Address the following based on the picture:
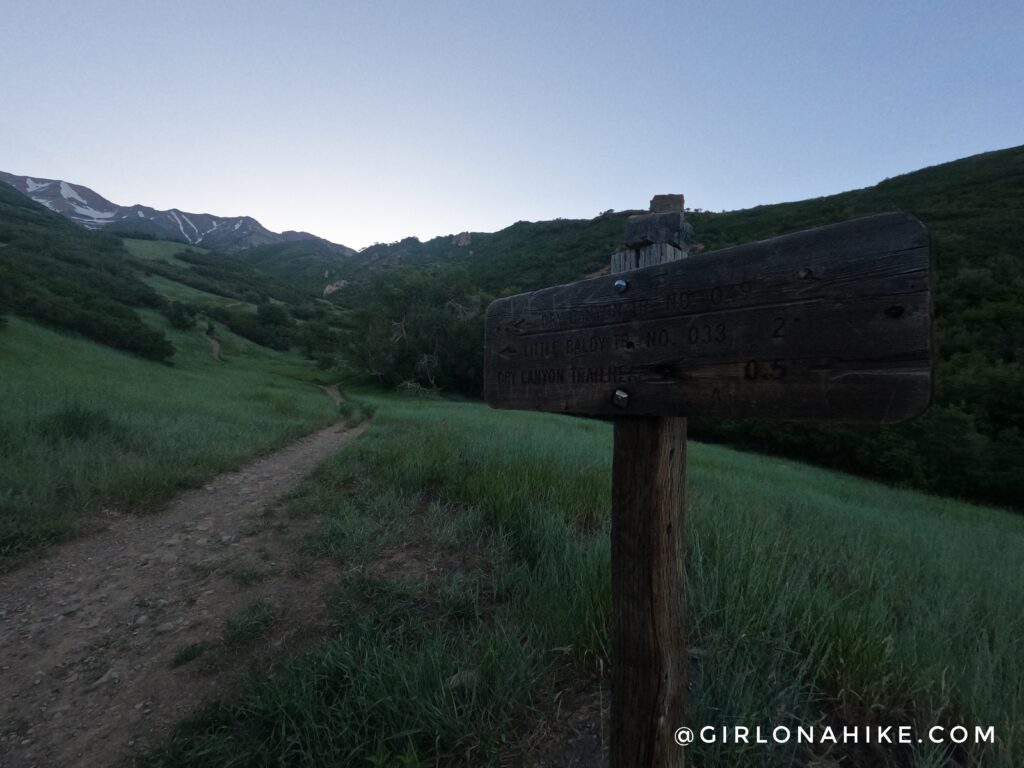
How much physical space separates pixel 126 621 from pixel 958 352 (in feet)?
97.7

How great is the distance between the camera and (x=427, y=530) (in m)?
4.45

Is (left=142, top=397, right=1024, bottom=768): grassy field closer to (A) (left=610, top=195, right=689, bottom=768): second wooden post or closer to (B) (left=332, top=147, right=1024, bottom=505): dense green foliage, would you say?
(A) (left=610, top=195, right=689, bottom=768): second wooden post

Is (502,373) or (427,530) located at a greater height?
(502,373)

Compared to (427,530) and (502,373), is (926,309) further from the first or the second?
(427,530)

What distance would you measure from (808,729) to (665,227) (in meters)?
2.12

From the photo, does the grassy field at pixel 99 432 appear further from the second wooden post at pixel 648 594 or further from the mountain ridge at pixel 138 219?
the mountain ridge at pixel 138 219

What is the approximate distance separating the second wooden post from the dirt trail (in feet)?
8.08

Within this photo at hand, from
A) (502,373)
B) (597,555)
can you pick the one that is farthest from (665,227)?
(597,555)

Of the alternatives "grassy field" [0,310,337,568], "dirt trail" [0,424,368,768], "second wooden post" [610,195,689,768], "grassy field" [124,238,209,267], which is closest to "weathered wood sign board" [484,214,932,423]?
"second wooden post" [610,195,689,768]

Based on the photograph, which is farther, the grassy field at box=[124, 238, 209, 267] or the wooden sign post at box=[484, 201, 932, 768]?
the grassy field at box=[124, 238, 209, 267]

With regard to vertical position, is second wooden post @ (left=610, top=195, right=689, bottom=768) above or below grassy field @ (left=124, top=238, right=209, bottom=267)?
below

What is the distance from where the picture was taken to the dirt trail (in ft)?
8.81

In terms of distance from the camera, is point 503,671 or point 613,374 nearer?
point 613,374

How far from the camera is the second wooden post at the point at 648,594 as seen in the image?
1550mm
